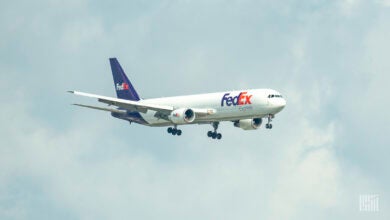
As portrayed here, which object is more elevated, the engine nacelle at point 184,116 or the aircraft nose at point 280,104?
the aircraft nose at point 280,104

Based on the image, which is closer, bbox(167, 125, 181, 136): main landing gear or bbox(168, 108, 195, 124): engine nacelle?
bbox(168, 108, 195, 124): engine nacelle

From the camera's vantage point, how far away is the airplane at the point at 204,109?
119 metres

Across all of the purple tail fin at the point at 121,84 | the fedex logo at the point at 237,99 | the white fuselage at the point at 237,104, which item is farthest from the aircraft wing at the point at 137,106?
the purple tail fin at the point at 121,84

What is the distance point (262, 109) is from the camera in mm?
118375

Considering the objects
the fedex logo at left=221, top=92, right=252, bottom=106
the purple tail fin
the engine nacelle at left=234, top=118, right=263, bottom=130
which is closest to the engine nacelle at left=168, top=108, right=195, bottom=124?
the fedex logo at left=221, top=92, right=252, bottom=106

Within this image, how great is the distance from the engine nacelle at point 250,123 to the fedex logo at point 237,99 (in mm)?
7644

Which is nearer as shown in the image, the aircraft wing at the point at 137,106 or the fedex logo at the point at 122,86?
the aircraft wing at the point at 137,106

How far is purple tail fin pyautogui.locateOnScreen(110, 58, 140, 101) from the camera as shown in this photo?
137 metres

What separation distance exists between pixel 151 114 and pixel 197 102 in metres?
6.67

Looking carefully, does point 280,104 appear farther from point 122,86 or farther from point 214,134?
point 122,86

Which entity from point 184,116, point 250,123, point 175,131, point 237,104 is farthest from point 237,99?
point 175,131

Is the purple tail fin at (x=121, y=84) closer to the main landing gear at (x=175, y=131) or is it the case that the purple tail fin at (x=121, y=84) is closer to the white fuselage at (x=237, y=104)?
the main landing gear at (x=175, y=131)

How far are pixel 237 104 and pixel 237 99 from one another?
1.84 feet

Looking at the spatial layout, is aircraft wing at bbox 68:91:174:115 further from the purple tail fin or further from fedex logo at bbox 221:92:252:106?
the purple tail fin
